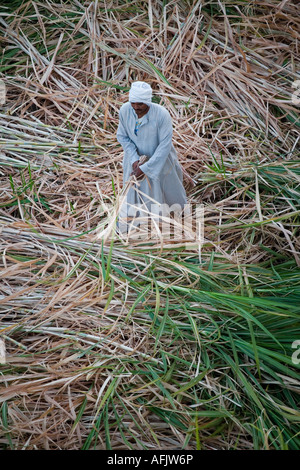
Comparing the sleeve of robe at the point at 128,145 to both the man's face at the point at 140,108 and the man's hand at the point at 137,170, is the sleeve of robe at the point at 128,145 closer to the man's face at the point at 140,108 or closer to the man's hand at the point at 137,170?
the man's hand at the point at 137,170

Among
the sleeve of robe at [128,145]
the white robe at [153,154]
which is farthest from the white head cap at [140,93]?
the sleeve of robe at [128,145]

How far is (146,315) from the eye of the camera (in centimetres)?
246

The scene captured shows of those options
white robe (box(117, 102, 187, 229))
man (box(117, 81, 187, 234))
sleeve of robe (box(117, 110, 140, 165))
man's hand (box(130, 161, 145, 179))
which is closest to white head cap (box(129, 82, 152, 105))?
man (box(117, 81, 187, 234))

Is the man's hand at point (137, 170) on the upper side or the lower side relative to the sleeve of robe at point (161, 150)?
lower

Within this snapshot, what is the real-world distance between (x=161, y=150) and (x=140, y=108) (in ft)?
0.96

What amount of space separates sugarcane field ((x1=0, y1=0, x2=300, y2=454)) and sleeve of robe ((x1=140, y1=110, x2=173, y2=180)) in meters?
0.01

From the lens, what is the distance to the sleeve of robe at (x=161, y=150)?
9.37ft

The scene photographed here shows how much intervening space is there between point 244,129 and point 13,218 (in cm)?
191

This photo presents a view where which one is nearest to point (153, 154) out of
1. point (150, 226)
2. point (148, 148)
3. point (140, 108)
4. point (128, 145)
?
point (148, 148)

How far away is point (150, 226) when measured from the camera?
3000 mm

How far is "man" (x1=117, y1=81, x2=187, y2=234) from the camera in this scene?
2786 mm

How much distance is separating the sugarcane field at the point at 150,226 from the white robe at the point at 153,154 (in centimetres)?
1

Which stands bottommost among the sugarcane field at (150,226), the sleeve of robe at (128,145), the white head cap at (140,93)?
the sugarcane field at (150,226)

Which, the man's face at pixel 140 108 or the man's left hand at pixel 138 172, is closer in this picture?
the man's face at pixel 140 108
